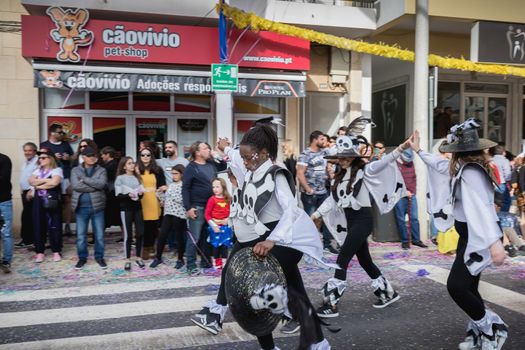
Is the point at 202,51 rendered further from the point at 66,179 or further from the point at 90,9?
the point at 66,179

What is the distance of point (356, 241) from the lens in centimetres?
544

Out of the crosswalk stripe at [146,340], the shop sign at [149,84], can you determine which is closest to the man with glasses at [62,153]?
the shop sign at [149,84]

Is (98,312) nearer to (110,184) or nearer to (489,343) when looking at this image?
(110,184)

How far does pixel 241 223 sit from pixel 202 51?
7.25m

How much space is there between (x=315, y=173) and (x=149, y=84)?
3905 mm

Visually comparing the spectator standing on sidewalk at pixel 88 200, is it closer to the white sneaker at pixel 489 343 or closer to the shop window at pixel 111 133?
the shop window at pixel 111 133

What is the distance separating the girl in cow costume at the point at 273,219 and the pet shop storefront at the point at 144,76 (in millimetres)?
5595

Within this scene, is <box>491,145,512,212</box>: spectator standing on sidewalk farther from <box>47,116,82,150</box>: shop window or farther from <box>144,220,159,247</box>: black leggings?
<box>47,116,82,150</box>: shop window

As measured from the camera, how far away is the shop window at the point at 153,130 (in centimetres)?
1144

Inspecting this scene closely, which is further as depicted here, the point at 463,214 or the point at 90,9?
the point at 90,9

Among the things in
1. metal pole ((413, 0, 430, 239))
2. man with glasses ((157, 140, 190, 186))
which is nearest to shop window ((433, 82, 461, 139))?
metal pole ((413, 0, 430, 239))

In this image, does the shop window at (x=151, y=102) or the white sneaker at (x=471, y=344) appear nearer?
the white sneaker at (x=471, y=344)

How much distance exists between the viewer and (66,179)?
369 inches

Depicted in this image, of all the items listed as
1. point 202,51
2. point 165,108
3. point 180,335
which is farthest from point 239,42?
point 180,335
